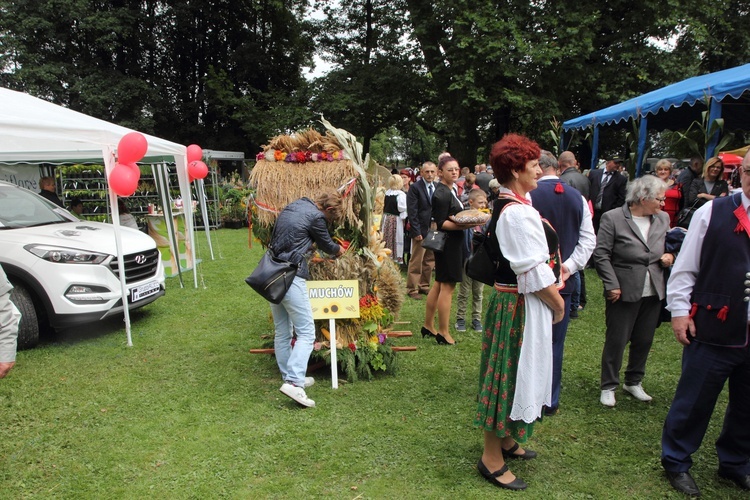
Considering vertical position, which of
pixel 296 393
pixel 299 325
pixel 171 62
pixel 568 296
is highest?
pixel 171 62

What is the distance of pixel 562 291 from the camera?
3.86 metres

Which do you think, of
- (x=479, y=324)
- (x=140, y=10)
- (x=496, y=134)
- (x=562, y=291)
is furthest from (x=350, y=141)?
(x=140, y=10)

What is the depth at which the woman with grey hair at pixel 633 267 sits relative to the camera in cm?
400

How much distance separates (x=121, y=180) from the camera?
5.85m

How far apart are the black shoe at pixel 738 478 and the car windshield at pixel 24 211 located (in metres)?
7.32

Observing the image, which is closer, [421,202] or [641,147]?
[421,202]

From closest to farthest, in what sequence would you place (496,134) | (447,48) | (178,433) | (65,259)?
(178,433), (65,259), (447,48), (496,134)

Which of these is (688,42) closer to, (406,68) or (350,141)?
(406,68)

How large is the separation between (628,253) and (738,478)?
1.66 meters

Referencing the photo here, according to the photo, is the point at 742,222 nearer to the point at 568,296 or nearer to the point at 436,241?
the point at 568,296

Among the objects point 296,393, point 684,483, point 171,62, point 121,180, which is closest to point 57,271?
point 121,180

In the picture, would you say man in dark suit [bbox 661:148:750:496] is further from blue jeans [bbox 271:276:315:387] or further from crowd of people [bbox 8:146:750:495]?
blue jeans [bbox 271:276:315:387]

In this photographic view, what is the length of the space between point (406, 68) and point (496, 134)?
5.12 meters

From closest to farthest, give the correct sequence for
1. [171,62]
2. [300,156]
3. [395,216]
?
[300,156] → [395,216] → [171,62]
